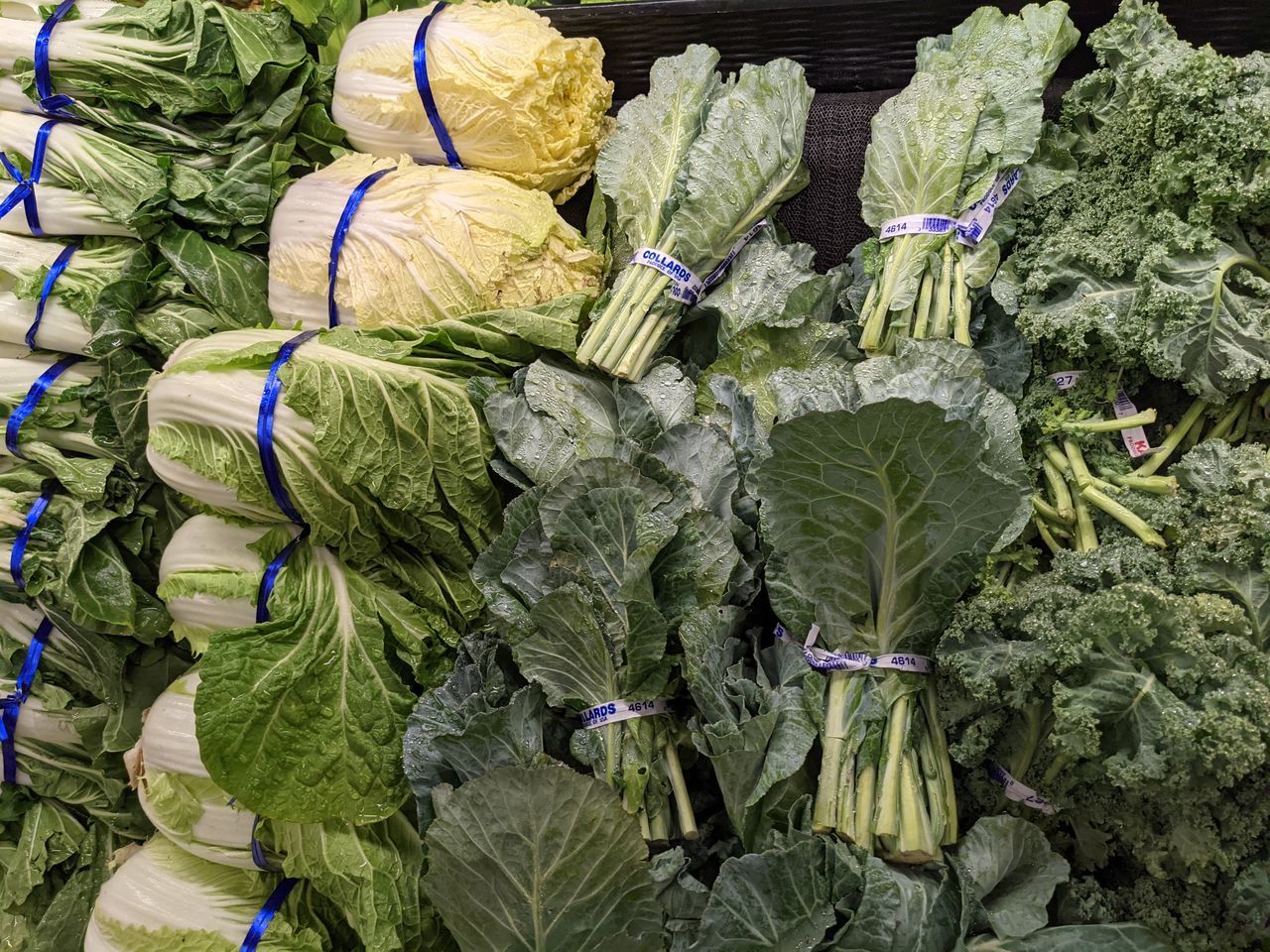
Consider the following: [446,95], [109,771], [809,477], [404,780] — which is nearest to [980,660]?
[809,477]

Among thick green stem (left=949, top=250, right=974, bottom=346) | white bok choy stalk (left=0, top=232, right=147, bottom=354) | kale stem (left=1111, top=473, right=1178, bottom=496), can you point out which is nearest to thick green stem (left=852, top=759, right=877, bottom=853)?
kale stem (left=1111, top=473, right=1178, bottom=496)

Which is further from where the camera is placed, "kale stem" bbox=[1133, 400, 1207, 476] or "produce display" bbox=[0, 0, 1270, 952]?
"kale stem" bbox=[1133, 400, 1207, 476]

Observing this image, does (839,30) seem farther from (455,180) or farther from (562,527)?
(562,527)

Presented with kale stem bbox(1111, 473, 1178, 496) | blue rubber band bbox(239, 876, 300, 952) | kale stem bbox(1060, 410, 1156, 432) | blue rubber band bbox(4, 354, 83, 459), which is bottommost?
blue rubber band bbox(239, 876, 300, 952)

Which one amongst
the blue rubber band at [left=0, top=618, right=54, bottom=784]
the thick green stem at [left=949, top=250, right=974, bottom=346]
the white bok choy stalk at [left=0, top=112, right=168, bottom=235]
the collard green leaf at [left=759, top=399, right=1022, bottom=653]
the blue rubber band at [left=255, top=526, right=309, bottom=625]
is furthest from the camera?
the blue rubber band at [left=0, top=618, right=54, bottom=784]

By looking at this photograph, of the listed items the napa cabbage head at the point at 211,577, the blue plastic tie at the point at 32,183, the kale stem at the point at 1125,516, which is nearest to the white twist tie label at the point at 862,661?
the kale stem at the point at 1125,516

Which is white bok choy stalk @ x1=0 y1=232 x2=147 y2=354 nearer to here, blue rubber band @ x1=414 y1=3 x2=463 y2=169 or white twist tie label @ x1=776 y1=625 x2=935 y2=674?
blue rubber band @ x1=414 y1=3 x2=463 y2=169

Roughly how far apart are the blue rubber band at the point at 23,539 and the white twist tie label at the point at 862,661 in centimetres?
175

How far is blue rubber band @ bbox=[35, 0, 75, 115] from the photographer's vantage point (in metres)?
2.05

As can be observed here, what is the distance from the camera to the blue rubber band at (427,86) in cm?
200

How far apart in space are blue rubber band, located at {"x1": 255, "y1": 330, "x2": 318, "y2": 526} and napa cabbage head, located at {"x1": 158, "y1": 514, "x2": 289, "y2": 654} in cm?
17

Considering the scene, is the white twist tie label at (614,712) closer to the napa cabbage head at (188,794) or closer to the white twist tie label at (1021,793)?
the white twist tie label at (1021,793)

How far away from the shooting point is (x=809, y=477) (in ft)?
4.69

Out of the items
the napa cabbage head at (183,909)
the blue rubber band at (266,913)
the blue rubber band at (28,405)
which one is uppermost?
the blue rubber band at (28,405)
